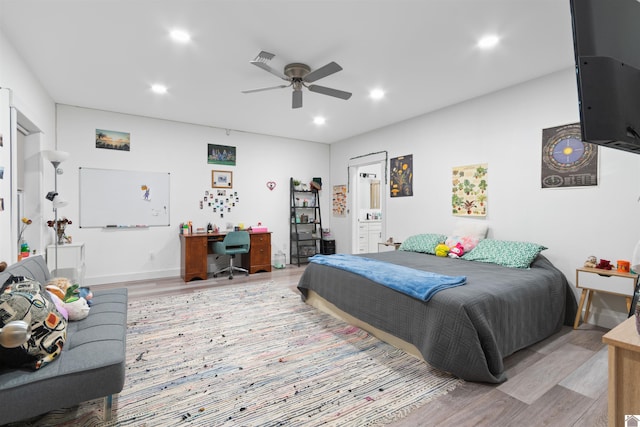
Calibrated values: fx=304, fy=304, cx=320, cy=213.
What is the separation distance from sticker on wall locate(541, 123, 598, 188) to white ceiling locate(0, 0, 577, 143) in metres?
0.68

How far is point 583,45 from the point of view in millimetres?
1056

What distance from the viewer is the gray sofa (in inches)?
53.0

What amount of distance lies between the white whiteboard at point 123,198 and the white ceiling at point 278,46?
1.11m

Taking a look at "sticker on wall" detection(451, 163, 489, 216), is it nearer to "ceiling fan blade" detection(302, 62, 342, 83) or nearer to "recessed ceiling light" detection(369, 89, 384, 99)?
"recessed ceiling light" detection(369, 89, 384, 99)

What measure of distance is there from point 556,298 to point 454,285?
1.27 metres

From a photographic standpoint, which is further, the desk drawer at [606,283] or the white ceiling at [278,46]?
the desk drawer at [606,283]

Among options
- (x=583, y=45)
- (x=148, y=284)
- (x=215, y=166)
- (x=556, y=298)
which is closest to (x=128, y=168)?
(x=215, y=166)

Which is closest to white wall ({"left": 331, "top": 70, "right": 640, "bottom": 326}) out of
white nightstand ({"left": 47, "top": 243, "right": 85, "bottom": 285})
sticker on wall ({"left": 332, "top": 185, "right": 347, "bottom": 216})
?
sticker on wall ({"left": 332, "top": 185, "right": 347, "bottom": 216})

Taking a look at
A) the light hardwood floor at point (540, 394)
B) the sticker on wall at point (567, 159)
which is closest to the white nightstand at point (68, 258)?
the light hardwood floor at point (540, 394)

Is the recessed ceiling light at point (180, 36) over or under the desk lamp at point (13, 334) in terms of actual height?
over

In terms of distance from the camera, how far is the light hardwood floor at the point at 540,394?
1.69m

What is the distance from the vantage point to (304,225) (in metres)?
6.65

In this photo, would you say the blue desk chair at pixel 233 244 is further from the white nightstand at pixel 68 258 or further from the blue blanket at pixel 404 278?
the blue blanket at pixel 404 278

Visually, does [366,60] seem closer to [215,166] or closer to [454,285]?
[454,285]
